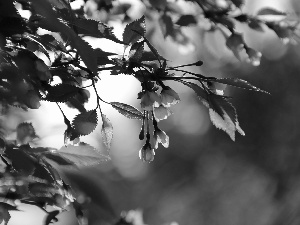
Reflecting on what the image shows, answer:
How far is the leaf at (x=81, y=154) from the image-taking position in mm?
1092

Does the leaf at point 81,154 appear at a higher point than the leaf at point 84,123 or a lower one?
lower

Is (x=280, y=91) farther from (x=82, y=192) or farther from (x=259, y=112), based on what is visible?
(x=82, y=192)

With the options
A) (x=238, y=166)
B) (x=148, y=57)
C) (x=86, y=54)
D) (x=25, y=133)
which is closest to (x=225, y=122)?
(x=148, y=57)

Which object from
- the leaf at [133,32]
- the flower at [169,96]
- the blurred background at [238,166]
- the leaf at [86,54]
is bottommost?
the blurred background at [238,166]

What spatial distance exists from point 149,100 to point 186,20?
524mm

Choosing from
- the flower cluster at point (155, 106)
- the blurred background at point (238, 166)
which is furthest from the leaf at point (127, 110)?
the blurred background at point (238, 166)

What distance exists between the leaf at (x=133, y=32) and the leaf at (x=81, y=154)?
0.80ft

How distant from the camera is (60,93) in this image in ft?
3.10

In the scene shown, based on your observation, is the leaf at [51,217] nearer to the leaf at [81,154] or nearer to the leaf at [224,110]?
the leaf at [81,154]

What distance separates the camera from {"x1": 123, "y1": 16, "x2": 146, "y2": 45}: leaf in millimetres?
952

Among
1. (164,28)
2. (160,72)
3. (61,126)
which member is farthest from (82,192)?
(160,72)

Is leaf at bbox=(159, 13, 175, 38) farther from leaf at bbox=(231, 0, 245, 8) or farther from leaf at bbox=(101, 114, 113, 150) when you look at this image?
leaf at bbox=(101, 114, 113, 150)

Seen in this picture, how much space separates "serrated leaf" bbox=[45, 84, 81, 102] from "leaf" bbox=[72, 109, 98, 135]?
0.15 feet

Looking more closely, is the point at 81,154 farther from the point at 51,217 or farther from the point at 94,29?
the point at 94,29
